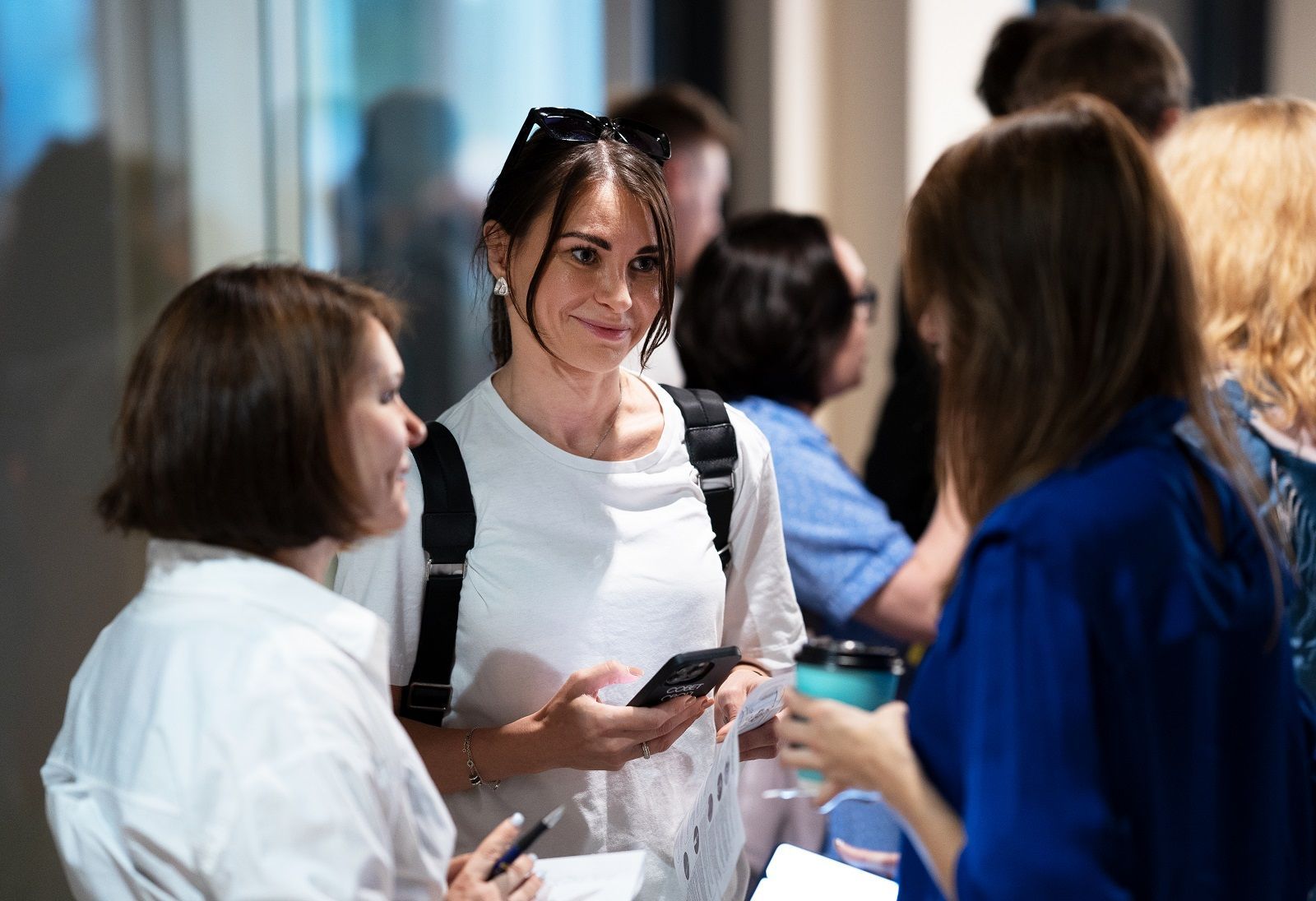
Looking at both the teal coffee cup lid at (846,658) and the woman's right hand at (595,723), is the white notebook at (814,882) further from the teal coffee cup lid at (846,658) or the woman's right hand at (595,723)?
the teal coffee cup lid at (846,658)

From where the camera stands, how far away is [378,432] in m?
1.33

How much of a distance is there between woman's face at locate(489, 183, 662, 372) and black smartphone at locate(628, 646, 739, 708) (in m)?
0.44

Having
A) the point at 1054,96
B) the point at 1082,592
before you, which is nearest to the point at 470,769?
the point at 1082,592

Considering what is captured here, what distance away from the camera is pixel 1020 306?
122 centimetres

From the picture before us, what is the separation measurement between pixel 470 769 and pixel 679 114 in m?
2.76

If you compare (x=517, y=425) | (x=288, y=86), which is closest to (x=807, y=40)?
(x=288, y=86)

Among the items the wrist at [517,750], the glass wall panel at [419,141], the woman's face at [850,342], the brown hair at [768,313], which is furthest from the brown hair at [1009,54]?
the wrist at [517,750]

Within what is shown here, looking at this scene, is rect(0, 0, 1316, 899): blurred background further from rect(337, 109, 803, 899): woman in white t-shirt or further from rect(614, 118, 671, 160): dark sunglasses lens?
rect(614, 118, 671, 160): dark sunglasses lens

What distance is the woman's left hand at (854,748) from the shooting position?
1.24 m

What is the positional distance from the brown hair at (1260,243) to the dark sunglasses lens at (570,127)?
823 millimetres

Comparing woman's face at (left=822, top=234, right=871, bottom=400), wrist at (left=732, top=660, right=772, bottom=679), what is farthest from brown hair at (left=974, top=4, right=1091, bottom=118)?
wrist at (left=732, top=660, right=772, bottom=679)

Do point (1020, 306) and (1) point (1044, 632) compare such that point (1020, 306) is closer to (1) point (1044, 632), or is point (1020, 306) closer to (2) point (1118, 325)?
(2) point (1118, 325)

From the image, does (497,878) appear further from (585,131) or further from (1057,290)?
(585,131)

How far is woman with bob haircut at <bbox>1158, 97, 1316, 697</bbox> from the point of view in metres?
1.81
